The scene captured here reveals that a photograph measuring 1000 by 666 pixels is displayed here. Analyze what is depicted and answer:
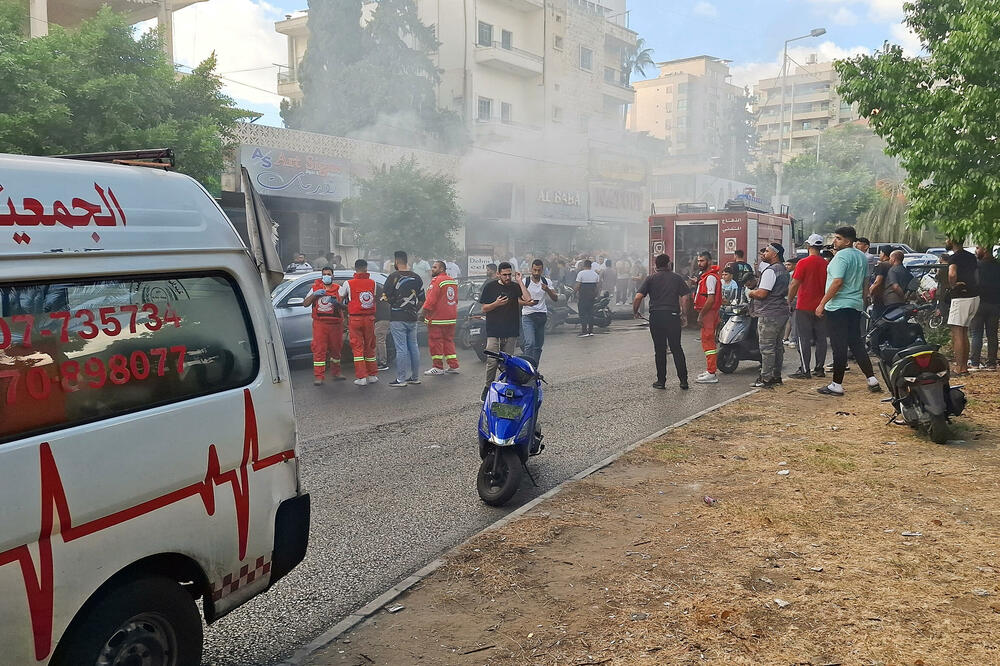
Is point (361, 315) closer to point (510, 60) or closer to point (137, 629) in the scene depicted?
point (137, 629)

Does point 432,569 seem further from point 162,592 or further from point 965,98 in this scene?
point 965,98

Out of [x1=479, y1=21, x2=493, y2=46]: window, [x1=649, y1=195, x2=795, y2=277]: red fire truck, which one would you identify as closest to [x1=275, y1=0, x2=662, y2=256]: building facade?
[x1=479, y1=21, x2=493, y2=46]: window

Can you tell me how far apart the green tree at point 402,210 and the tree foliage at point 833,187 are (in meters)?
26.3

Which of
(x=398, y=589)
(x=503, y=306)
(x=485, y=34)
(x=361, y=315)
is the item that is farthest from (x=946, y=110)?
(x=485, y=34)

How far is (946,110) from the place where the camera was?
27.9ft

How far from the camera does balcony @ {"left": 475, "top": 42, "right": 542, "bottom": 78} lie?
39.2 meters

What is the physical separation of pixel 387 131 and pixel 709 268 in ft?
81.9

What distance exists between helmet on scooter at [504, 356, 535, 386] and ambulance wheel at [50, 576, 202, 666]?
10.9ft

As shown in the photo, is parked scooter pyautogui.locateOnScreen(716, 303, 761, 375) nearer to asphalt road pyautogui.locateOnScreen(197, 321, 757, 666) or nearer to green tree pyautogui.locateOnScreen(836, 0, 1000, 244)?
asphalt road pyautogui.locateOnScreen(197, 321, 757, 666)

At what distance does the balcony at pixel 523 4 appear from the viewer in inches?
1616

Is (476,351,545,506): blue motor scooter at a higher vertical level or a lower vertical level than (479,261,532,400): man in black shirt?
lower

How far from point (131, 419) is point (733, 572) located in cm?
303

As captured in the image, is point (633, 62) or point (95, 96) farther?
point (633, 62)

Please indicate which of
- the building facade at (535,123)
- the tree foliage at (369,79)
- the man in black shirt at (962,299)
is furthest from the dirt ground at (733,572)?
the tree foliage at (369,79)
